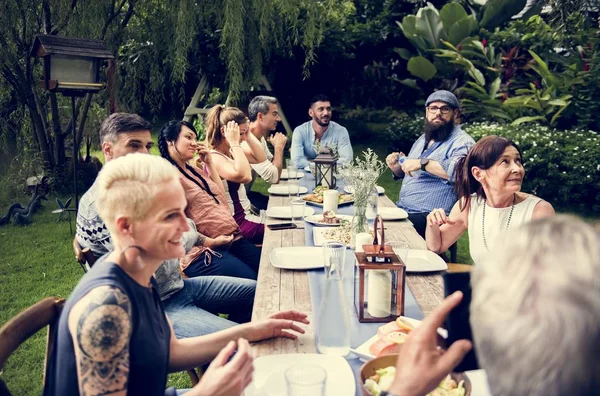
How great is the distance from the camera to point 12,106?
8875 millimetres

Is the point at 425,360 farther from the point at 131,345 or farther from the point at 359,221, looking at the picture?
the point at 359,221

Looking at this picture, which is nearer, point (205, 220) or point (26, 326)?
point (26, 326)

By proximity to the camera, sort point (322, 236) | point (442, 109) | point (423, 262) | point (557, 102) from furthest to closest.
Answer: point (557, 102), point (442, 109), point (322, 236), point (423, 262)

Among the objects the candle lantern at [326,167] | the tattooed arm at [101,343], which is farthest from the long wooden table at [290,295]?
the candle lantern at [326,167]

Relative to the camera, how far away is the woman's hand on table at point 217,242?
3.57 metres

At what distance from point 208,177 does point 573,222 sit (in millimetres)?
3352

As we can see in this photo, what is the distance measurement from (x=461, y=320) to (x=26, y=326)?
1267 millimetres

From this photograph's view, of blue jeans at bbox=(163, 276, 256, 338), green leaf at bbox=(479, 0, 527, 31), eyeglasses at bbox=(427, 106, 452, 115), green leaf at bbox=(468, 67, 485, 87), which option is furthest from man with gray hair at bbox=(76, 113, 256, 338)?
green leaf at bbox=(479, 0, 527, 31)

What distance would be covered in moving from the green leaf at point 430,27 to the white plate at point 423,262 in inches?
352

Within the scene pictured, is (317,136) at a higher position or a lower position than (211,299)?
higher

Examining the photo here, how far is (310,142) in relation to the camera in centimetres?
629

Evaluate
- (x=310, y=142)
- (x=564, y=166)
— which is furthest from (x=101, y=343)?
(x=564, y=166)

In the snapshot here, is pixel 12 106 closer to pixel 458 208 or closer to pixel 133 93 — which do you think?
pixel 133 93

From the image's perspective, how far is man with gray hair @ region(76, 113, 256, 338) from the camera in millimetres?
2557
